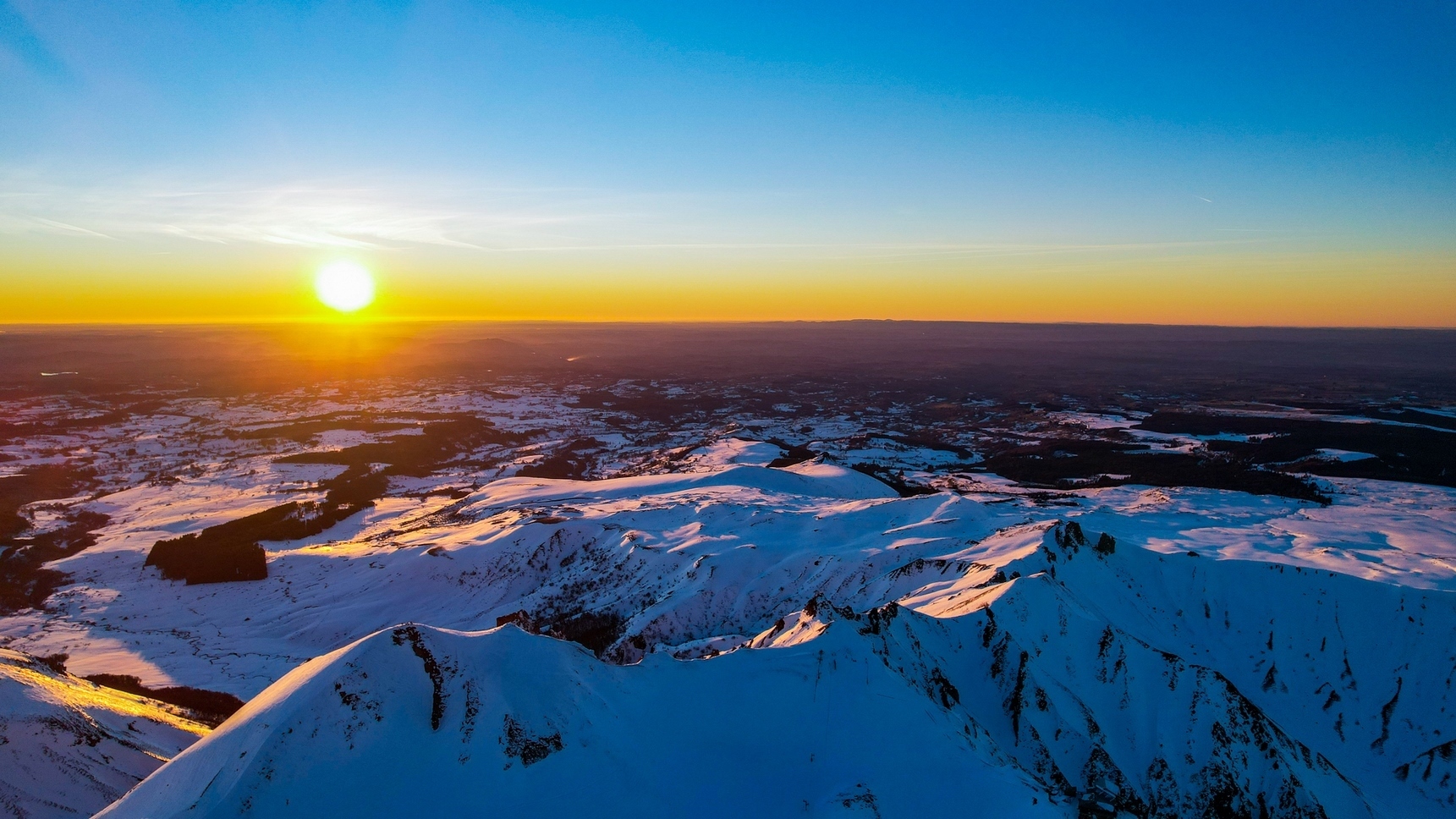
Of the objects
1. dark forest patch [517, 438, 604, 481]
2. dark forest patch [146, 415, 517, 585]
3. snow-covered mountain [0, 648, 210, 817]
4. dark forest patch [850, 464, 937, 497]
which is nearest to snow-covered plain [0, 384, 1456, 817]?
dark forest patch [146, 415, 517, 585]

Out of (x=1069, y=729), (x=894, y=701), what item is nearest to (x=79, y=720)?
(x=894, y=701)

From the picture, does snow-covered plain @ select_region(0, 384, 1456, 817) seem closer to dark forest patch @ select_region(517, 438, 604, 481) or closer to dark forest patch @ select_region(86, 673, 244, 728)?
dark forest patch @ select_region(86, 673, 244, 728)

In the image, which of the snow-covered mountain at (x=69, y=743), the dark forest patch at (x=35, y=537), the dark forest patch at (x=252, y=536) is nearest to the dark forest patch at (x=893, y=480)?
the dark forest patch at (x=252, y=536)

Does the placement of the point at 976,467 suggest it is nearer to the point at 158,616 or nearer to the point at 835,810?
the point at 835,810

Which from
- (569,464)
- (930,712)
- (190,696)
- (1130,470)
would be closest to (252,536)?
(190,696)

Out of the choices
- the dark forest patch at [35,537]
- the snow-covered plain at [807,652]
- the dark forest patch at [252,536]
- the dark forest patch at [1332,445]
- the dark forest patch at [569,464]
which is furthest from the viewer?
the dark forest patch at [569,464]

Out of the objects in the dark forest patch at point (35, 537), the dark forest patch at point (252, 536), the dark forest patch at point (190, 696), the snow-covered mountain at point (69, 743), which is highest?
the snow-covered mountain at point (69, 743)

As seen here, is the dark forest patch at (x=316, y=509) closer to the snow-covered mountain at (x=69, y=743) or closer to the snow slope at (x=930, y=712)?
the snow-covered mountain at (x=69, y=743)
